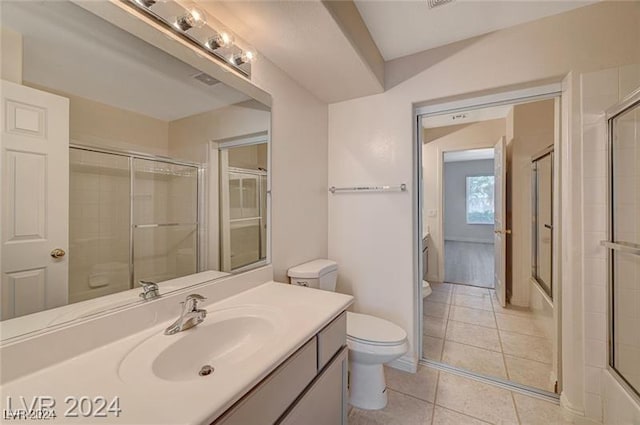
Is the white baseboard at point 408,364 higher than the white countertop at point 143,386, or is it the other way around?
the white countertop at point 143,386

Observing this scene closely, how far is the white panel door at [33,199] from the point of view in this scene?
2.23 feet

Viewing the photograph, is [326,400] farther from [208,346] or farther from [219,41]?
[219,41]

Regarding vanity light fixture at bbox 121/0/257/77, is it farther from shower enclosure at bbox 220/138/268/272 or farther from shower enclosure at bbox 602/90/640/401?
shower enclosure at bbox 602/90/640/401

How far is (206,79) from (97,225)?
80 centimetres

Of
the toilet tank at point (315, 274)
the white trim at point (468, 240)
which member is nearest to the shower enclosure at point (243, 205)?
the toilet tank at point (315, 274)

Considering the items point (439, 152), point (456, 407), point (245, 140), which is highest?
point (439, 152)

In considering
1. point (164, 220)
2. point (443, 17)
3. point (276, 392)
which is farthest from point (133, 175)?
point (443, 17)

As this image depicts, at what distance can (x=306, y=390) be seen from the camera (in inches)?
36.9

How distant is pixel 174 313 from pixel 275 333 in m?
0.45

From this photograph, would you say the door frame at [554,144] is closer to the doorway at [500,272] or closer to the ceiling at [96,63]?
the doorway at [500,272]

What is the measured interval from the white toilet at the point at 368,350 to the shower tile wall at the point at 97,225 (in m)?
0.98

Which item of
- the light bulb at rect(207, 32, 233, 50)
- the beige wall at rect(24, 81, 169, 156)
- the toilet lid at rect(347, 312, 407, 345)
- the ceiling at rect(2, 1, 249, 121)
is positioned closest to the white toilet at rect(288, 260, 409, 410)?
the toilet lid at rect(347, 312, 407, 345)

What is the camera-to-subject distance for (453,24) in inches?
62.6

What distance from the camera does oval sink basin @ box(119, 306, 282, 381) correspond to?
76 cm
